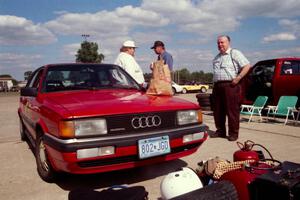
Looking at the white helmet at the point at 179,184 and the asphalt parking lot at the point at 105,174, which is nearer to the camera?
the white helmet at the point at 179,184

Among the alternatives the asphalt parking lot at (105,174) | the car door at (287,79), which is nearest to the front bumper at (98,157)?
the asphalt parking lot at (105,174)

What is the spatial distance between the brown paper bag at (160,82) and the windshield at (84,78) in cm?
33

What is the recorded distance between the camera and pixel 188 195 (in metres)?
2.29

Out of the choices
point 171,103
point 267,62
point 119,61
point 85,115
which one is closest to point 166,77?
point 171,103

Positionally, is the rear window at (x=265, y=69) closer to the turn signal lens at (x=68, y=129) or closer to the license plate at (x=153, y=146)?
the license plate at (x=153, y=146)

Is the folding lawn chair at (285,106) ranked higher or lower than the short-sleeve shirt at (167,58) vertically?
lower

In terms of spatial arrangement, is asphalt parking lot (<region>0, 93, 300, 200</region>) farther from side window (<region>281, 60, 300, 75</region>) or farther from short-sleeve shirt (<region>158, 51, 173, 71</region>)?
side window (<region>281, 60, 300, 75</region>)

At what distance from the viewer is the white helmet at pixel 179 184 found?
2.60 metres

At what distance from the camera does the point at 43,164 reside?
384 cm

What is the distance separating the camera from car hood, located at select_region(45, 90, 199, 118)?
3251 millimetres

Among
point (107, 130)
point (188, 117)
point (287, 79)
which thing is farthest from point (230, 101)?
point (287, 79)

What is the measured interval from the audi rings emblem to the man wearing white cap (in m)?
2.60

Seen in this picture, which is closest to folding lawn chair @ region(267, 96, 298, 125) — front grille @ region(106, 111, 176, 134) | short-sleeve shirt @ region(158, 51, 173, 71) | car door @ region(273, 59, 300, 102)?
car door @ region(273, 59, 300, 102)

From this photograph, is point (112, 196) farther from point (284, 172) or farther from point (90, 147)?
point (284, 172)
